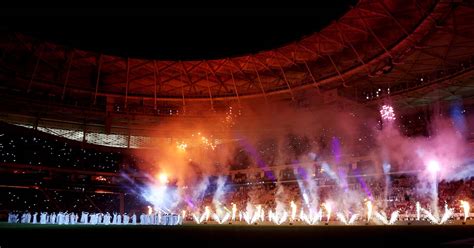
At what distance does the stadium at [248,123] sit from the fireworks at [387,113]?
0.15 m

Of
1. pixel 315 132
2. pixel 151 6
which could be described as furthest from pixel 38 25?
pixel 315 132

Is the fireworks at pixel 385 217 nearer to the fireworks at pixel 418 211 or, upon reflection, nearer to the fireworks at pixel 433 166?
the fireworks at pixel 418 211

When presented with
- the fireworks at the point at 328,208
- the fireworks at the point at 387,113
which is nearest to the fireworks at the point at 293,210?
the fireworks at the point at 328,208

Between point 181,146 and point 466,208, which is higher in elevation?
point 181,146

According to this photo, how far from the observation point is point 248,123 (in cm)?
3353

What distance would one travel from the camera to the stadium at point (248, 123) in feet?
64.9

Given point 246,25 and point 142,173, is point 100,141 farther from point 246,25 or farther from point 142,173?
point 246,25

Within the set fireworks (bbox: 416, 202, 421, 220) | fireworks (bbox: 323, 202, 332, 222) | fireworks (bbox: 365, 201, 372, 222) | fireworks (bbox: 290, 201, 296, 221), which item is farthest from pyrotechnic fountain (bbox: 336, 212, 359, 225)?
fireworks (bbox: 416, 202, 421, 220)

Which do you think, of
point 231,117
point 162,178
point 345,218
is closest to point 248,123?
point 231,117

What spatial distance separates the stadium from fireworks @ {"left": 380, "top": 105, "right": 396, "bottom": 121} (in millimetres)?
149

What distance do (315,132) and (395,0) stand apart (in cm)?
1366

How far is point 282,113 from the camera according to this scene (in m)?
33.0

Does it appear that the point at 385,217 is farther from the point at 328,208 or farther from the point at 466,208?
the point at 466,208

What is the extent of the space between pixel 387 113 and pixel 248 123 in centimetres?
1117
